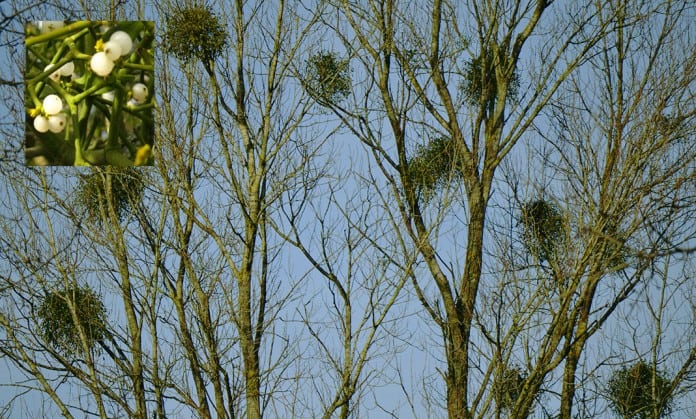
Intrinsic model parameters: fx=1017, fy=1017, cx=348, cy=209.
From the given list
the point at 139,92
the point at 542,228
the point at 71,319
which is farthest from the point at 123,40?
the point at 542,228

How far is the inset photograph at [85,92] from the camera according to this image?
4711mm

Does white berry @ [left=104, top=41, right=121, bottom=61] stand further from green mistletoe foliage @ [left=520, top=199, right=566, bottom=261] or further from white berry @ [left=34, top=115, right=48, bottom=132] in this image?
green mistletoe foliage @ [left=520, top=199, right=566, bottom=261]

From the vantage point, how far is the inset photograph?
15.5 ft

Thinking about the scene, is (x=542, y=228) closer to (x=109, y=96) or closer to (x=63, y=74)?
(x=109, y=96)

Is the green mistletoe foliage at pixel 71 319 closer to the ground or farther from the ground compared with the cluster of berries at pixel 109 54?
closer to the ground

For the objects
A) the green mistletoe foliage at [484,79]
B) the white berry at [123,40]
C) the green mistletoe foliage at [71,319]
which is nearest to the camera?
the white berry at [123,40]

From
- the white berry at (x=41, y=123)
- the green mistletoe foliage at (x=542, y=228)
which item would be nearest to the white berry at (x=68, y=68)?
the white berry at (x=41, y=123)

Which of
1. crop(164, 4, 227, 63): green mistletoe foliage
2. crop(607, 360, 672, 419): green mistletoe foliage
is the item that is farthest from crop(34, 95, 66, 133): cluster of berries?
crop(607, 360, 672, 419): green mistletoe foliage

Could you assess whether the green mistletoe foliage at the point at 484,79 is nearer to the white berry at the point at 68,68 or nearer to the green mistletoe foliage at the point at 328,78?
the green mistletoe foliage at the point at 328,78

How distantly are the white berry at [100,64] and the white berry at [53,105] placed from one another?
229mm

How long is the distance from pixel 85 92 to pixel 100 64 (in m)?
0.15

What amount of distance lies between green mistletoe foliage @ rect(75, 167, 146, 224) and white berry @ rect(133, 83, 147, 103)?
0.76 metres

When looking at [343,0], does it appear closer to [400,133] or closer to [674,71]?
[400,133]

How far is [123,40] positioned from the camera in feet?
17.1
